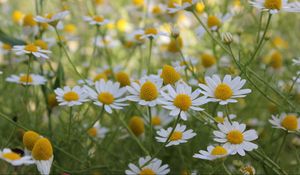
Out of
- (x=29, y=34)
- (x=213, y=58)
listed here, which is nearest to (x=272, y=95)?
(x=213, y=58)

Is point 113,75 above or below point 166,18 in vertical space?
below

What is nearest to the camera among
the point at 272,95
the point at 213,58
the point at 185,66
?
the point at 185,66

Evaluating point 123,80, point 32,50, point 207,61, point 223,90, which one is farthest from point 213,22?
point 32,50

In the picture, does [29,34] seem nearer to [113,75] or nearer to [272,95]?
[113,75]

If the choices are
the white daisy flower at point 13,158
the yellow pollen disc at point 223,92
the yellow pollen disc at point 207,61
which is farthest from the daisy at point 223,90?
the yellow pollen disc at point 207,61

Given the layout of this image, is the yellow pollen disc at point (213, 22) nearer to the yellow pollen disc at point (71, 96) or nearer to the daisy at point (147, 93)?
the daisy at point (147, 93)

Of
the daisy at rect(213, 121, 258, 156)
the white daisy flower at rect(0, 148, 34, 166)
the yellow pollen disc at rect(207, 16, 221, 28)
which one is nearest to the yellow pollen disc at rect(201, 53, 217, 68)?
the yellow pollen disc at rect(207, 16, 221, 28)
